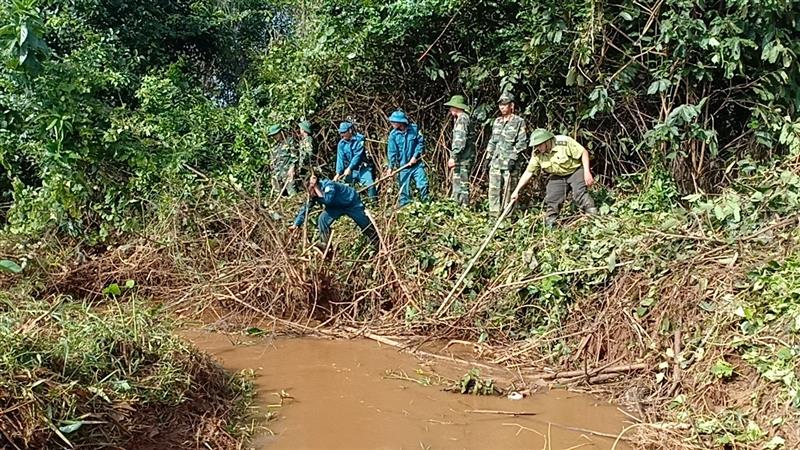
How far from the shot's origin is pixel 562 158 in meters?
7.98

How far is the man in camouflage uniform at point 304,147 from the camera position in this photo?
9.92 metres

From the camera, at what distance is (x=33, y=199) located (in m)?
9.02

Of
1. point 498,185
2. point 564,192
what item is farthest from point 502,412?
point 498,185

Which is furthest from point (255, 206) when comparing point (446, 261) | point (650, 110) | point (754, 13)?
point (754, 13)

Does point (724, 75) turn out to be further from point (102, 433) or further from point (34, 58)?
point (34, 58)

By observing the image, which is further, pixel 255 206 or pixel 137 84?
pixel 137 84

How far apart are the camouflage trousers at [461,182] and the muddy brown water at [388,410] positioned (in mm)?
3219

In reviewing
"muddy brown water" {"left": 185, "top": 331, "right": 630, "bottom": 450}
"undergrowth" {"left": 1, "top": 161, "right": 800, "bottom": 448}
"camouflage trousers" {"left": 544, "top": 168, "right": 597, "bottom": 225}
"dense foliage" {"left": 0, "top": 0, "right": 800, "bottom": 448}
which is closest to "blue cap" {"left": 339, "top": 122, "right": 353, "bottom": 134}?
"dense foliage" {"left": 0, "top": 0, "right": 800, "bottom": 448}

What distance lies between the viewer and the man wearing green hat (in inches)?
311

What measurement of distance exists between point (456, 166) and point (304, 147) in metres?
2.16

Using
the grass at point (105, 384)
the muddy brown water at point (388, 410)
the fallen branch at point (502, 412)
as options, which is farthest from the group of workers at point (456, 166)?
the grass at point (105, 384)

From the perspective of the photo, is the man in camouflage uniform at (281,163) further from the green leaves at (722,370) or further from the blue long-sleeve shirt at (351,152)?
the green leaves at (722,370)

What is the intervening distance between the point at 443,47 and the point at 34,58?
5.20m

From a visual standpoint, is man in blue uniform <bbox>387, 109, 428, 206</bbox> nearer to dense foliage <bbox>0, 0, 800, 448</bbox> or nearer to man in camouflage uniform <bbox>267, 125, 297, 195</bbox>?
dense foliage <bbox>0, 0, 800, 448</bbox>
